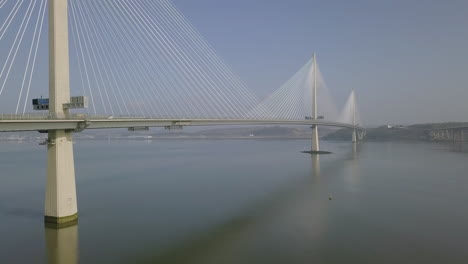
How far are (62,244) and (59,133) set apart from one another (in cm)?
332

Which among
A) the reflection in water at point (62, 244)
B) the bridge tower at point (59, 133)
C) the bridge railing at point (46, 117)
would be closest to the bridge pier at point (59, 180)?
the bridge tower at point (59, 133)

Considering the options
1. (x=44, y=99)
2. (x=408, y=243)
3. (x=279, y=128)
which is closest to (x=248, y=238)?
(x=408, y=243)

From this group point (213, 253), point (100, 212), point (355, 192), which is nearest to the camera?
point (213, 253)

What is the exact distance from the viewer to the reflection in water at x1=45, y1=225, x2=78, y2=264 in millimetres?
8906

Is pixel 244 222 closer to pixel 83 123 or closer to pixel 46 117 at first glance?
pixel 83 123

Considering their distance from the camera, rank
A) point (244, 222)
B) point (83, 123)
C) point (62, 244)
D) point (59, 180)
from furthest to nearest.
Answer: point (244, 222) < point (83, 123) < point (59, 180) < point (62, 244)

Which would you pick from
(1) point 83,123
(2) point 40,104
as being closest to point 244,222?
(1) point 83,123

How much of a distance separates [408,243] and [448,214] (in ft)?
15.2

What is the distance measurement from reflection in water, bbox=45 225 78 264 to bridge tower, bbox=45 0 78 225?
1.50 feet

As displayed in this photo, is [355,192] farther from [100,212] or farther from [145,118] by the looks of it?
[100,212]

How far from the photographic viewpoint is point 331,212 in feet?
45.3

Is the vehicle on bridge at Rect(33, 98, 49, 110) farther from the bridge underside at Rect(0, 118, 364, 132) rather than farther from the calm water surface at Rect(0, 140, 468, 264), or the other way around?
the calm water surface at Rect(0, 140, 468, 264)

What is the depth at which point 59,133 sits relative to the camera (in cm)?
1101

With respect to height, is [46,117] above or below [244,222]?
above
